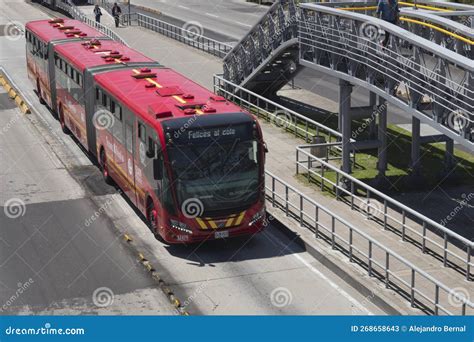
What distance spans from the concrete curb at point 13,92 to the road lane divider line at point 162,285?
15.8m

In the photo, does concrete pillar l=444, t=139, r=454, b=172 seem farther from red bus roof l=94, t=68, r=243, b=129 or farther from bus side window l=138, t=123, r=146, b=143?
bus side window l=138, t=123, r=146, b=143

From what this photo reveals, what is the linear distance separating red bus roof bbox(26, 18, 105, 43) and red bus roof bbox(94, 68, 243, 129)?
24.8 feet

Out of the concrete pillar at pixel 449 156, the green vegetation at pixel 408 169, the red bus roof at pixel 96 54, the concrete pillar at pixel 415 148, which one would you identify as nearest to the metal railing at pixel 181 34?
the red bus roof at pixel 96 54

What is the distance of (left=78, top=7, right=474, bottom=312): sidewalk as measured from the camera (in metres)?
20.7

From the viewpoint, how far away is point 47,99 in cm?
3581

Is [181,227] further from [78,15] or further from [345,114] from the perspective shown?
[78,15]

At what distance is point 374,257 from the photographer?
21.0 metres

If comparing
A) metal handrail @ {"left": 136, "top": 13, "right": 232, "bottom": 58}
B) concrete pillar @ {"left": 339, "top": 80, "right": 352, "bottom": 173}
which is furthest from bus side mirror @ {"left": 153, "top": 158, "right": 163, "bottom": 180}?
metal handrail @ {"left": 136, "top": 13, "right": 232, "bottom": 58}

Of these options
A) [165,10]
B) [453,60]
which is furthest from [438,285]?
[165,10]

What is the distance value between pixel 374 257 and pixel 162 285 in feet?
15.2

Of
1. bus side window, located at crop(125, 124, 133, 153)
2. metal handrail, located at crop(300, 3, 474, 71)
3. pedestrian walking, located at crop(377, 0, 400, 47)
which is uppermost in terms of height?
pedestrian walking, located at crop(377, 0, 400, 47)

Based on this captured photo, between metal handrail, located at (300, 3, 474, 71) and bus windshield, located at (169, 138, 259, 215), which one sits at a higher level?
metal handrail, located at (300, 3, 474, 71)

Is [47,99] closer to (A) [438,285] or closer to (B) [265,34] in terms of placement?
(B) [265,34]

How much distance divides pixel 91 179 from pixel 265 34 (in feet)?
29.7
